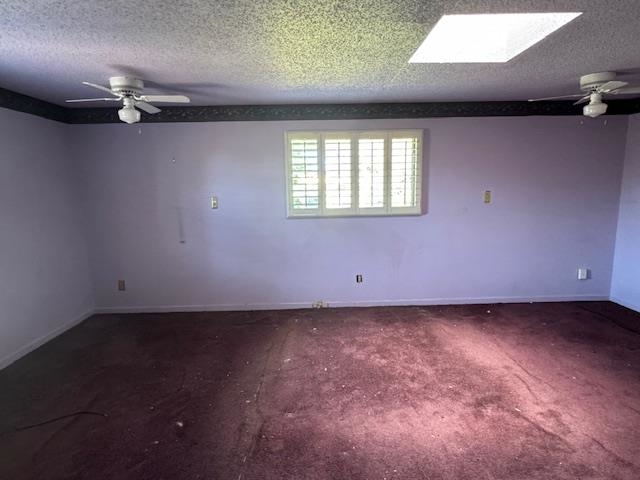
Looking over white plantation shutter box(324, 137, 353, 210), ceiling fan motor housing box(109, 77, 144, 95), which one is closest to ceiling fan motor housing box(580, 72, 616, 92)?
white plantation shutter box(324, 137, 353, 210)

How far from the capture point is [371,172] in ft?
12.7

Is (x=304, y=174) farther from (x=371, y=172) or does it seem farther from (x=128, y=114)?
(x=128, y=114)

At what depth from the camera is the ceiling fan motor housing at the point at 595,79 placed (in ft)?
8.71

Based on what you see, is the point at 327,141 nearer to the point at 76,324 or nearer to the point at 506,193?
the point at 506,193

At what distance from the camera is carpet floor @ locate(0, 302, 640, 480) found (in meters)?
1.84

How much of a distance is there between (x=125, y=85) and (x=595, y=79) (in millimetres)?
3821

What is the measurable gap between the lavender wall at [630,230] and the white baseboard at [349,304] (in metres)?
→ 0.29

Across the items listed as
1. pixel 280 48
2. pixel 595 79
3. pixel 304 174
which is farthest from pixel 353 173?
pixel 595 79

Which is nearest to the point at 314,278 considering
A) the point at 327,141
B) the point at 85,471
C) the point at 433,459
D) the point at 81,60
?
the point at 327,141

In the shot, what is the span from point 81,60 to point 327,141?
2348mm

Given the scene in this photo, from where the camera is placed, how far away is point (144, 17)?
1.64 metres

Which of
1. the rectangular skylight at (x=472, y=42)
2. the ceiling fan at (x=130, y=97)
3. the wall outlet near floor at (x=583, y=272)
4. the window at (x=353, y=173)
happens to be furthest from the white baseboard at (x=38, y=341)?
the wall outlet near floor at (x=583, y=272)

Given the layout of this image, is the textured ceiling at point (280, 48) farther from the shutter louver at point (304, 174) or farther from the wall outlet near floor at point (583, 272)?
the wall outlet near floor at point (583, 272)

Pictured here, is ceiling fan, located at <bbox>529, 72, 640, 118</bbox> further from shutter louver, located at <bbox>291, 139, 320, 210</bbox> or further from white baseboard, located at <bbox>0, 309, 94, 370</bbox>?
white baseboard, located at <bbox>0, 309, 94, 370</bbox>
